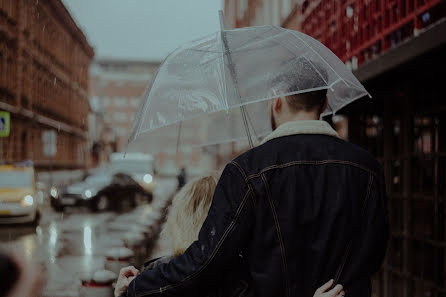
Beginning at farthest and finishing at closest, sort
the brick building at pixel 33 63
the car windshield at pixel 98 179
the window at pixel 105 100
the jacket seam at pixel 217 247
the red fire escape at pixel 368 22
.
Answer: the window at pixel 105 100 < the car windshield at pixel 98 179 < the brick building at pixel 33 63 < the red fire escape at pixel 368 22 < the jacket seam at pixel 217 247

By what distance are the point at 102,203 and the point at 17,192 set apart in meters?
7.85

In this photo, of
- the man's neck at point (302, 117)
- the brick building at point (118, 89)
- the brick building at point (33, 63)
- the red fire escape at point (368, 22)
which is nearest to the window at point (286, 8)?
the red fire escape at point (368, 22)

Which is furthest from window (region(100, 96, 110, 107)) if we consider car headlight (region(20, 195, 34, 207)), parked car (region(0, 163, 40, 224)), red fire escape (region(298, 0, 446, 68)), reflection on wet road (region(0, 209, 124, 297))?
red fire escape (region(298, 0, 446, 68))

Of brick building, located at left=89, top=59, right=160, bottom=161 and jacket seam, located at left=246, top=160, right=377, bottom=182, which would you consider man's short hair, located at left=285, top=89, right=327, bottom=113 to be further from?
brick building, located at left=89, top=59, right=160, bottom=161

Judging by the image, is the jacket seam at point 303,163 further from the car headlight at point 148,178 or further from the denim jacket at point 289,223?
the car headlight at point 148,178

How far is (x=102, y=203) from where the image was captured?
21.5 meters

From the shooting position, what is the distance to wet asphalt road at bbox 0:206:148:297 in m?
8.38

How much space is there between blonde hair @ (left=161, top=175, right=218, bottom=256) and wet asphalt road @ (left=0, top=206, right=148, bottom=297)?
500 cm

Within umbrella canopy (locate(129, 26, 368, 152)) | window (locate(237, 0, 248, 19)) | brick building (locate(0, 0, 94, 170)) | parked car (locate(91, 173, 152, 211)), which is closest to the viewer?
umbrella canopy (locate(129, 26, 368, 152))

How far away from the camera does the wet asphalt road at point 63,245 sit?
8.38m

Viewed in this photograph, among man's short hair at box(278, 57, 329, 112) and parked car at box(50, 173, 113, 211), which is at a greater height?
man's short hair at box(278, 57, 329, 112)

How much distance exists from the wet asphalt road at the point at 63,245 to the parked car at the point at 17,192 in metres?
0.38

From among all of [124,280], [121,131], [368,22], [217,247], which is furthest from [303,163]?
[121,131]

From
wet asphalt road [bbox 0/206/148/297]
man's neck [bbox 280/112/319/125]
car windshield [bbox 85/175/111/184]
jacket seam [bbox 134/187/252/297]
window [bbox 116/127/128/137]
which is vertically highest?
window [bbox 116/127/128/137]
